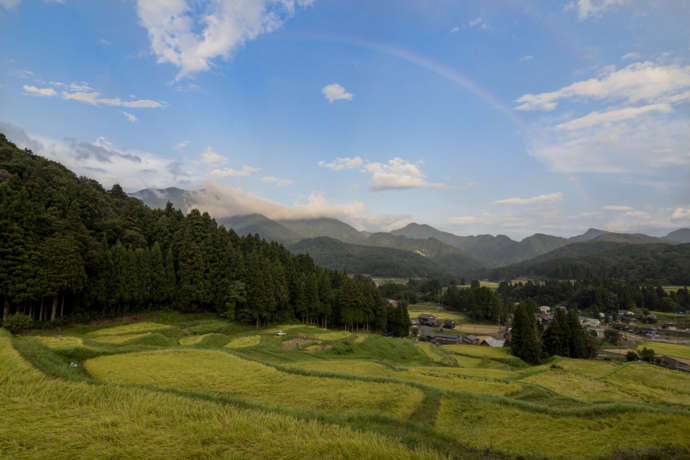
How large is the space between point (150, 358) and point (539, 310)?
14459 centimetres

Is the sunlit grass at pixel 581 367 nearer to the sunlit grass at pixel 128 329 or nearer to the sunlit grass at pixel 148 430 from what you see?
the sunlit grass at pixel 148 430

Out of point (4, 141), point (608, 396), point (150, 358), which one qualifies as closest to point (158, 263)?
point (150, 358)

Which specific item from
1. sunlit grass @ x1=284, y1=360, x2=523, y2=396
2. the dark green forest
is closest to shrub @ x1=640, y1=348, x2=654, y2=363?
the dark green forest

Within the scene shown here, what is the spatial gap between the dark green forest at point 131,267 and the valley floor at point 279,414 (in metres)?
20.6

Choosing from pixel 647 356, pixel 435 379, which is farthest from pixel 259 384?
pixel 647 356

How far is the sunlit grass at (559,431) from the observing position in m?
8.12

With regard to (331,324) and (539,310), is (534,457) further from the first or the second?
(539,310)

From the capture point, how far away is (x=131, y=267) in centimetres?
3850

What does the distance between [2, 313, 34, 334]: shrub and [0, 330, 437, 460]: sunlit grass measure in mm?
26710

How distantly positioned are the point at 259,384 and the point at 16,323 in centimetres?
2870

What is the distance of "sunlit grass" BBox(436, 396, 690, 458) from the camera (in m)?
8.12

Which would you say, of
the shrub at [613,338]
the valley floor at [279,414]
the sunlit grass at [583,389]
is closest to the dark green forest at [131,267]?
the valley floor at [279,414]

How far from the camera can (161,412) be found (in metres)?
7.33

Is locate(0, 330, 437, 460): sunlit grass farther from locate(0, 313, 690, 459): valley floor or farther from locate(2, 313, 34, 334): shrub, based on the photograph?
locate(2, 313, 34, 334): shrub
